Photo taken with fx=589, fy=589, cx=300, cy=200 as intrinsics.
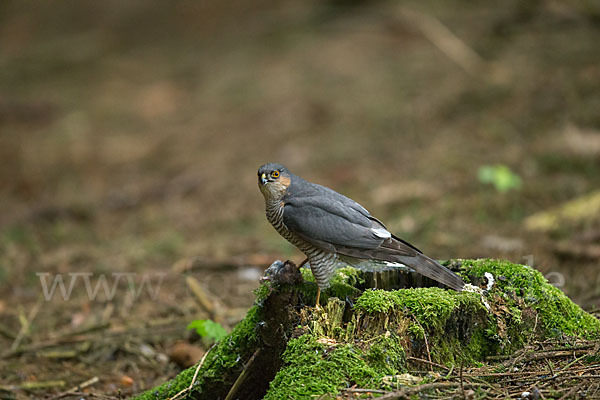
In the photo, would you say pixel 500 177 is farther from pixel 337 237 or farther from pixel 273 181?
pixel 337 237

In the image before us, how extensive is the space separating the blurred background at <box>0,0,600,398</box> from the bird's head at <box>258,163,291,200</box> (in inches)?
57.0

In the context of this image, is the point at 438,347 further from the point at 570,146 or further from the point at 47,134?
the point at 47,134

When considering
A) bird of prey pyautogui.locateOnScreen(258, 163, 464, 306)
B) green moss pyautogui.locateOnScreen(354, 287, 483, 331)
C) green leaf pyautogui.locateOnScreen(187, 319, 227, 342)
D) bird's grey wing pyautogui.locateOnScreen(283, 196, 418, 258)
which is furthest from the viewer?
green leaf pyautogui.locateOnScreen(187, 319, 227, 342)

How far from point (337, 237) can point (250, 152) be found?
7.50m

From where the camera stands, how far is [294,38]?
15.1m

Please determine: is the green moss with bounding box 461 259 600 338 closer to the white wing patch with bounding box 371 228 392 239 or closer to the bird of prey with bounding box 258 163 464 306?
the bird of prey with bounding box 258 163 464 306

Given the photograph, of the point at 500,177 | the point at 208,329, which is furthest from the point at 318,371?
the point at 500,177

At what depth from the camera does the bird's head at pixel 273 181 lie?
3.82 meters

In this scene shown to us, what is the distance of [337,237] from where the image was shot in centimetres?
341

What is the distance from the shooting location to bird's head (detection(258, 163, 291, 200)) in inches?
150

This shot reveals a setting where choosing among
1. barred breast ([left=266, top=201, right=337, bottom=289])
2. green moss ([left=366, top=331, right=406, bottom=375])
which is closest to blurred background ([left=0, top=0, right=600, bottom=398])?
barred breast ([left=266, top=201, right=337, bottom=289])

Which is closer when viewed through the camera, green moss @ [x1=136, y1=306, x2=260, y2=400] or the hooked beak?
green moss @ [x1=136, y1=306, x2=260, y2=400]

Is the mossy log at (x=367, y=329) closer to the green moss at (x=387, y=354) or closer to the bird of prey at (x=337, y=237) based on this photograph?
the green moss at (x=387, y=354)

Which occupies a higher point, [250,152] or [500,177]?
[250,152]
